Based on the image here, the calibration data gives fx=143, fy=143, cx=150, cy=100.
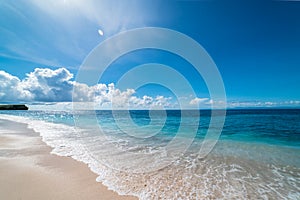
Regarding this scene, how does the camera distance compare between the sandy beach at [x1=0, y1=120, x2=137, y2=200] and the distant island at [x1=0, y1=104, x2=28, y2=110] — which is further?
the distant island at [x1=0, y1=104, x2=28, y2=110]

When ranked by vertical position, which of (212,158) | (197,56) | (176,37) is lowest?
(212,158)

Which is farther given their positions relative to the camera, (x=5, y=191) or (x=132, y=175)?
(x=132, y=175)

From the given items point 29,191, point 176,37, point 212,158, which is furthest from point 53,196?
point 176,37

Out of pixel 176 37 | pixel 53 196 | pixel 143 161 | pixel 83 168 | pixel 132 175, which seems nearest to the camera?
pixel 53 196

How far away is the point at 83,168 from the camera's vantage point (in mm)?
5906

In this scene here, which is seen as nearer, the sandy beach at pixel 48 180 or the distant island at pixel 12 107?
the sandy beach at pixel 48 180

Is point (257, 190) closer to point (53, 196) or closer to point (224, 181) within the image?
point (224, 181)

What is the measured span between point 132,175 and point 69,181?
84.1 inches

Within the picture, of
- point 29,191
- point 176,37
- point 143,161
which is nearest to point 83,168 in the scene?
point 29,191

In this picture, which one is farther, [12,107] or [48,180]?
[12,107]

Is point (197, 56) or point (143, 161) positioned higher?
point (197, 56)

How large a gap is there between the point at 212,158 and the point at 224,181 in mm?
2634

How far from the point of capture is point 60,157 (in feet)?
23.4

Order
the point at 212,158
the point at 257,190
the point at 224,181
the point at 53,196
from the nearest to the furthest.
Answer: the point at 53,196 → the point at 257,190 → the point at 224,181 → the point at 212,158
